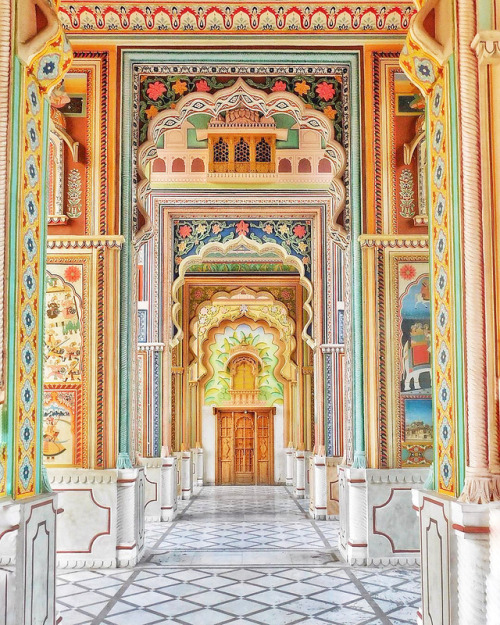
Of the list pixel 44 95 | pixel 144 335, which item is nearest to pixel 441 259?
pixel 44 95

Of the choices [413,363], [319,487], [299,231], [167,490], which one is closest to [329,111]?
[413,363]

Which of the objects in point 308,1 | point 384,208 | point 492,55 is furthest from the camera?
point 384,208

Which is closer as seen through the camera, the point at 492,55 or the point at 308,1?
the point at 492,55

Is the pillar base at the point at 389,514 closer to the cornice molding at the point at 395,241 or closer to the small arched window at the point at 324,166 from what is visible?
the cornice molding at the point at 395,241

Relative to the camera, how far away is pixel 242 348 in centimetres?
1870

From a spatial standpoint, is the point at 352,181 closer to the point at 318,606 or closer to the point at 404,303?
the point at 404,303

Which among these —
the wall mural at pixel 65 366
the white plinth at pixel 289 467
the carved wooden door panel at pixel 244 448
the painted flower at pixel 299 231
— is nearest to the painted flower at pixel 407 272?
the wall mural at pixel 65 366

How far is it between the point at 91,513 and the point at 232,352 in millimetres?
11904

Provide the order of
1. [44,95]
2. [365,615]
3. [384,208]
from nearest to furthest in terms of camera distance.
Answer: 1. [44,95]
2. [365,615]
3. [384,208]

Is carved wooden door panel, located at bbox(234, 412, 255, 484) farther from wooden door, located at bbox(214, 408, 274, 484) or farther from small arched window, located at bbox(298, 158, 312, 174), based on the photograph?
small arched window, located at bbox(298, 158, 312, 174)

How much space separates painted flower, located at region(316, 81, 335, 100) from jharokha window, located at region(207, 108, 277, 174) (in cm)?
247

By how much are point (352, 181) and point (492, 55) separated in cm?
390

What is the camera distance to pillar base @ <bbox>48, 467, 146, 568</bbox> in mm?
6859

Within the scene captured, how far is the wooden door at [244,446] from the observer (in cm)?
1847
